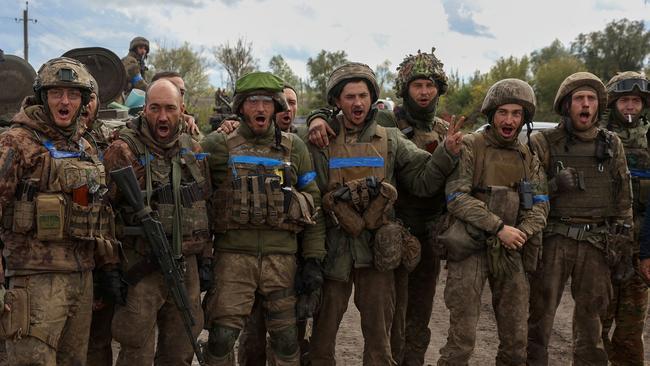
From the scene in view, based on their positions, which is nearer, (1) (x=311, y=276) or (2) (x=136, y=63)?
(1) (x=311, y=276)

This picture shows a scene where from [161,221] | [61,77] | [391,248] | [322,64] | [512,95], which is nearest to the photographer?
[61,77]

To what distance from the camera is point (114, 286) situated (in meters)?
3.86

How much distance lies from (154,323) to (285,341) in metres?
0.92

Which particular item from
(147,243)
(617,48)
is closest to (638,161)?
(147,243)

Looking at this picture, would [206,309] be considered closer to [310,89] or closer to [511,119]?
[511,119]

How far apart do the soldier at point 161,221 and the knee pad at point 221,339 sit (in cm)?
12

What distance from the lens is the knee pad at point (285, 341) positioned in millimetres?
4262

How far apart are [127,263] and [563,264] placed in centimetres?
338

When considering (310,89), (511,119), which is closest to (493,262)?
(511,119)

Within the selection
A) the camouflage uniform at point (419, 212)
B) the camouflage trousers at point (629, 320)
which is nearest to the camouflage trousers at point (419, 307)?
the camouflage uniform at point (419, 212)

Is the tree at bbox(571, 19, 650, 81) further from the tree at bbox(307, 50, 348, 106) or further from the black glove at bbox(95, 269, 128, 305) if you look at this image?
the black glove at bbox(95, 269, 128, 305)

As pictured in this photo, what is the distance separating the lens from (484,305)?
7.75 m

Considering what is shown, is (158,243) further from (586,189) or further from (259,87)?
(586,189)

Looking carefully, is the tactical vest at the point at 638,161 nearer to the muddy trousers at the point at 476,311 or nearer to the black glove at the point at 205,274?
the muddy trousers at the point at 476,311
